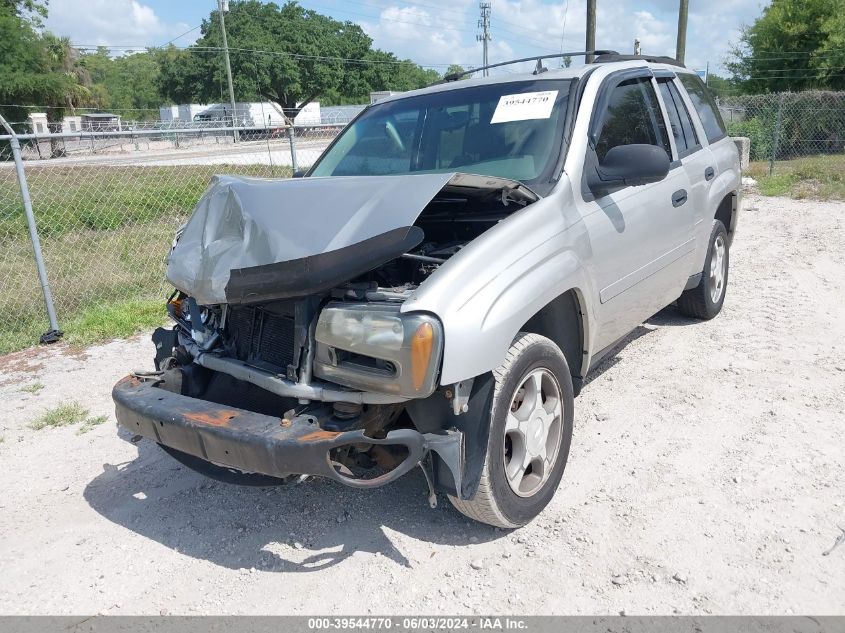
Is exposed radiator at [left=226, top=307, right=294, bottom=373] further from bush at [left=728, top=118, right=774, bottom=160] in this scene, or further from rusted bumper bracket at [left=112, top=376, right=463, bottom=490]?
bush at [left=728, top=118, right=774, bottom=160]

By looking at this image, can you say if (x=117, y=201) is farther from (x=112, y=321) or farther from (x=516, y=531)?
(x=516, y=531)

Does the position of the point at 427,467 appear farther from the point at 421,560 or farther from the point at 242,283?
the point at 242,283

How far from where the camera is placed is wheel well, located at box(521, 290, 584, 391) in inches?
133

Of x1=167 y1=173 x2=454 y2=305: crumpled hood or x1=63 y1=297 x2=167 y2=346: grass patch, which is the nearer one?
x1=167 y1=173 x2=454 y2=305: crumpled hood

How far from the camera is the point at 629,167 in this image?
11.5 feet

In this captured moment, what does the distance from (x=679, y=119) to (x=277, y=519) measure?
3.78 metres

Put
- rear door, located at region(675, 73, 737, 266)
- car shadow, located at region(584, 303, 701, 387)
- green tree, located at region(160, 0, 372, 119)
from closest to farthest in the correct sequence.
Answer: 1. rear door, located at region(675, 73, 737, 266)
2. car shadow, located at region(584, 303, 701, 387)
3. green tree, located at region(160, 0, 372, 119)

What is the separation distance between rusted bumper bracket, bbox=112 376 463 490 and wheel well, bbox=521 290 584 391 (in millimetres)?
907

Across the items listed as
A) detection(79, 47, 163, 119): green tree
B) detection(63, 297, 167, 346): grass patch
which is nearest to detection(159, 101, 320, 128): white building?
detection(79, 47, 163, 119): green tree

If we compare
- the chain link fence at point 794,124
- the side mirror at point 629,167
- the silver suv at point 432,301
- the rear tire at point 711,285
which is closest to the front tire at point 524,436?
the silver suv at point 432,301

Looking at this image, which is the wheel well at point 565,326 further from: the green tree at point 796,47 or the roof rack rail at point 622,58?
the green tree at point 796,47

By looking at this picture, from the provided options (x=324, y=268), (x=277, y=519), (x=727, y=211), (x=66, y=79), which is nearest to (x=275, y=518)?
(x=277, y=519)

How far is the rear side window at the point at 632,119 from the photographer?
3.96 meters

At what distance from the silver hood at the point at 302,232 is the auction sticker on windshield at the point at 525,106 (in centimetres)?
80
